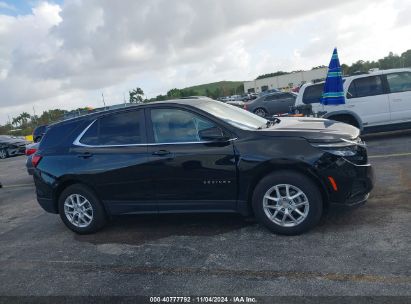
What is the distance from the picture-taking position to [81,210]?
5.66 meters

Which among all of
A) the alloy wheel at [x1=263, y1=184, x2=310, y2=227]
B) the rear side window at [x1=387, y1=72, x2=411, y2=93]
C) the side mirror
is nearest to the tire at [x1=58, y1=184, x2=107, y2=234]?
the side mirror

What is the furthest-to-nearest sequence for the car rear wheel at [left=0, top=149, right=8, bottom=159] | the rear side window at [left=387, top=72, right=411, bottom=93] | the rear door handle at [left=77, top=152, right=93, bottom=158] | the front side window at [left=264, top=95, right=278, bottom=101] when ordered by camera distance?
the front side window at [left=264, top=95, right=278, bottom=101], the car rear wheel at [left=0, top=149, right=8, bottom=159], the rear side window at [left=387, top=72, right=411, bottom=93], the rear door handle at [left=77, top=152, right=93, bottom=158]

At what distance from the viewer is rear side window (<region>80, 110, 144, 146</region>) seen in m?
5.31

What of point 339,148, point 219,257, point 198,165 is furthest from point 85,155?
point 339,148

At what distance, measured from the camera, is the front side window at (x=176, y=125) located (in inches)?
196

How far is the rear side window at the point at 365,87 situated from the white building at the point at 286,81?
78.7m

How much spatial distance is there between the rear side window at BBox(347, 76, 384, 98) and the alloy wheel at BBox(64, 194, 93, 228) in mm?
7502

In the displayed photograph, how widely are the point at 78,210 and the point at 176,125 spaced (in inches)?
76.7

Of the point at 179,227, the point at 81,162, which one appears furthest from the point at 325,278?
the point at 81,162

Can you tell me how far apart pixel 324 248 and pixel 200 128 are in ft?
6.61

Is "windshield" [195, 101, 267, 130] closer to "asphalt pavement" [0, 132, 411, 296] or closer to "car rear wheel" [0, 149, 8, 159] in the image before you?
"asphalt pavement" [0, 132, 411, 296]

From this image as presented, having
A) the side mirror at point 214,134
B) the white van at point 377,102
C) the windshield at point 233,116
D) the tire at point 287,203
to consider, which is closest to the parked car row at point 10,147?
the white van at point 377,102

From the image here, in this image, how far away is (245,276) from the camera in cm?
385

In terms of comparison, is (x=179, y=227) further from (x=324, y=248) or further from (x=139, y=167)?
(x=324, y=248)
